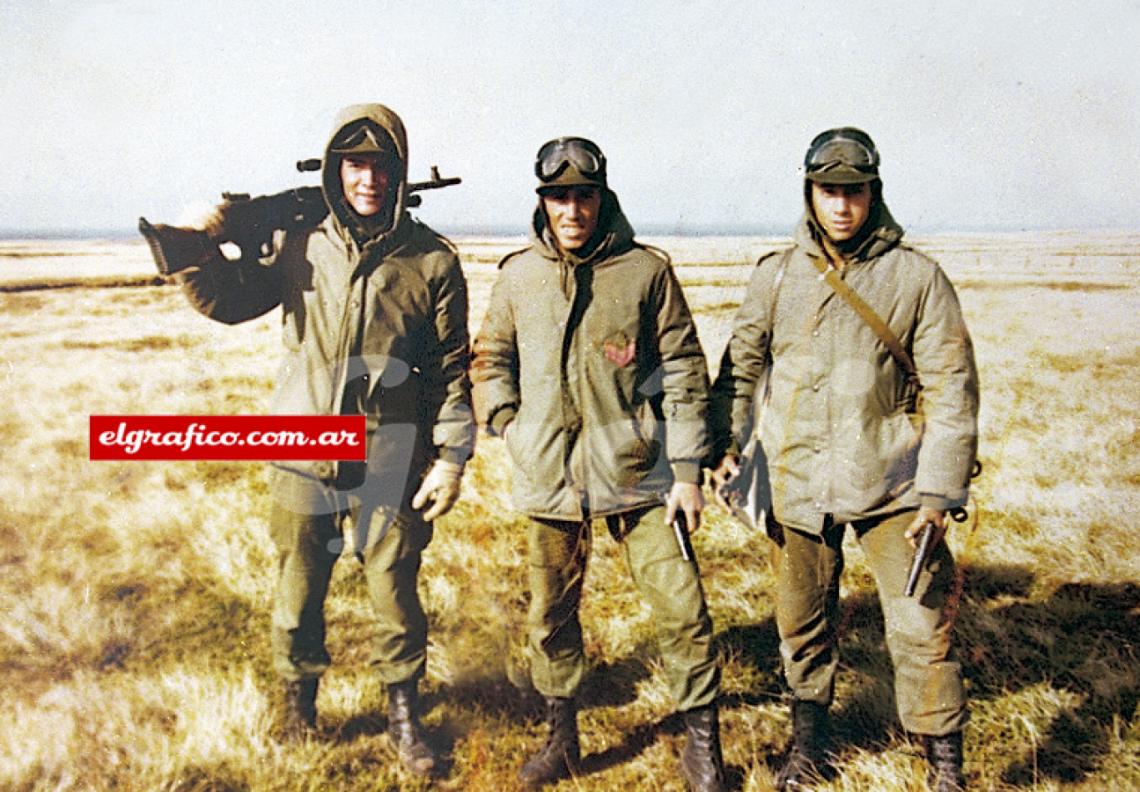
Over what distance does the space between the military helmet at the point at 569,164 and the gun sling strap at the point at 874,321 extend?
102 cm

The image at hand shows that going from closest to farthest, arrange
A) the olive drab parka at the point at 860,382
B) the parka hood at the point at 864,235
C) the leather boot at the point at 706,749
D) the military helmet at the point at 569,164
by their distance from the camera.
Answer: the olive drab parka at the point at 860,382, the parka hood at the point at 864,235, the military helmet at the point at 569,164, the leather boot at the point at 706,749

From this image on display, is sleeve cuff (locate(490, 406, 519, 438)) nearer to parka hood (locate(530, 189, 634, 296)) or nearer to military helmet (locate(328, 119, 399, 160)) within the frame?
parka hood (locate(530, 189, 634, 296))

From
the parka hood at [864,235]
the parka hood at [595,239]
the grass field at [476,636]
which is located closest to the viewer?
the parka hood at [864,235]

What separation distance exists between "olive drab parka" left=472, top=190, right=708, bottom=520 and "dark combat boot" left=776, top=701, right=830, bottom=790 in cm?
120

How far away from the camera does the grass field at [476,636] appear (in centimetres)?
364

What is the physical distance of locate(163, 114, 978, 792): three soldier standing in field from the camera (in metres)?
3.06

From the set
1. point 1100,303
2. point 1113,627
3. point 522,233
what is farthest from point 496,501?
point 1100,303

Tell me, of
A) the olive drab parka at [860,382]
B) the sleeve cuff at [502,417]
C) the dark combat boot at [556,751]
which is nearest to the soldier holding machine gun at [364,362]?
the sleeve cuff at [502,417]

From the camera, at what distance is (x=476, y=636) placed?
15.0 ft

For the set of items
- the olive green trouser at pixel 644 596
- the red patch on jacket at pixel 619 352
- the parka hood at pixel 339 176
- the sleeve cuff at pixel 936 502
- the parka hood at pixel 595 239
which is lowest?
the olive green trouser at pixel 644 596

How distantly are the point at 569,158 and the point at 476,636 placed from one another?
111 inches

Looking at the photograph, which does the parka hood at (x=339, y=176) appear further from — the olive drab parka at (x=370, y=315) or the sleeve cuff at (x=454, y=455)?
the sleeve cuff at (x=454, y=455)

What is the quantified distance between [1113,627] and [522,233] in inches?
161

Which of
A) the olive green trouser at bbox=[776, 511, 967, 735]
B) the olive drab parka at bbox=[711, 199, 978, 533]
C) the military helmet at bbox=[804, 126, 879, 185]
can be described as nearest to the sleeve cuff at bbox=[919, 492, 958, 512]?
the olive drab parka at bbox=[711, 199, 978, 533]
